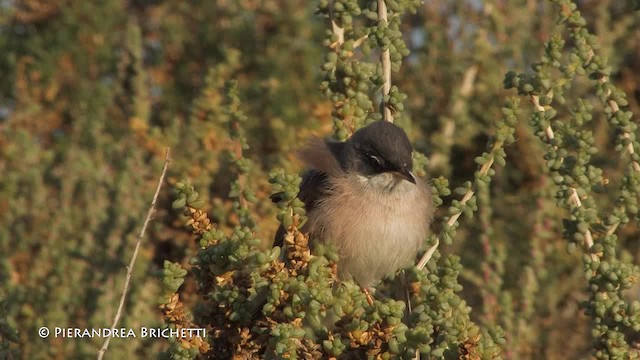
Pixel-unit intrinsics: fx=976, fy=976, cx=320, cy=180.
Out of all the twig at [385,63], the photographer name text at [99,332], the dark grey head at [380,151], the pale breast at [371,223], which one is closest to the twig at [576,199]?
the twig at [385,63]

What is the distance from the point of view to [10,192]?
5.29 meters

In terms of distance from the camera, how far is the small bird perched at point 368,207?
14.1 feet

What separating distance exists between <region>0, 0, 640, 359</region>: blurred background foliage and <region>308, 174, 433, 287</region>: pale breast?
1.02ft

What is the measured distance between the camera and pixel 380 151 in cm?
425

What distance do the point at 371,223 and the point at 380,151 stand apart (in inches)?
13.9

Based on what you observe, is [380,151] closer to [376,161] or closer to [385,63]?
[376,161]

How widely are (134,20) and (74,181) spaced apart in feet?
5.17

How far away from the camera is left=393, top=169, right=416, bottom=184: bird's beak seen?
4.15 m

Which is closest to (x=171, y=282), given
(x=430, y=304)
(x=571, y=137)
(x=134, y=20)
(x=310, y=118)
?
(x=430, y=304)

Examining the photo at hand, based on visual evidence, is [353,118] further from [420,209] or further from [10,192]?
[10,192]

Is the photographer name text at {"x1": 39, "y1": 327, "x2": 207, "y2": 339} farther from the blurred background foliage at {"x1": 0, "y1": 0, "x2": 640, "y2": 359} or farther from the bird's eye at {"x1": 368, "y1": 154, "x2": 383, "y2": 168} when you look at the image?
the bird's eye at {"x1": 368, "y1": 154, "x2": 383, "y2": 168}

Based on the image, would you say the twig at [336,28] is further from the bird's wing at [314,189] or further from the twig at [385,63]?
the bird's wing at [314,189]

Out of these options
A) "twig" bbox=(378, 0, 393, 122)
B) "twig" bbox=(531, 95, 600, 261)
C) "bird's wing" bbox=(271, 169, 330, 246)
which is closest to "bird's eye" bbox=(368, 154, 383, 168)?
"bird's wing" bbox=(271, 169, 330, 246)

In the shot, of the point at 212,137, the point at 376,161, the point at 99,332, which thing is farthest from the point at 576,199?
the point at 212,137
